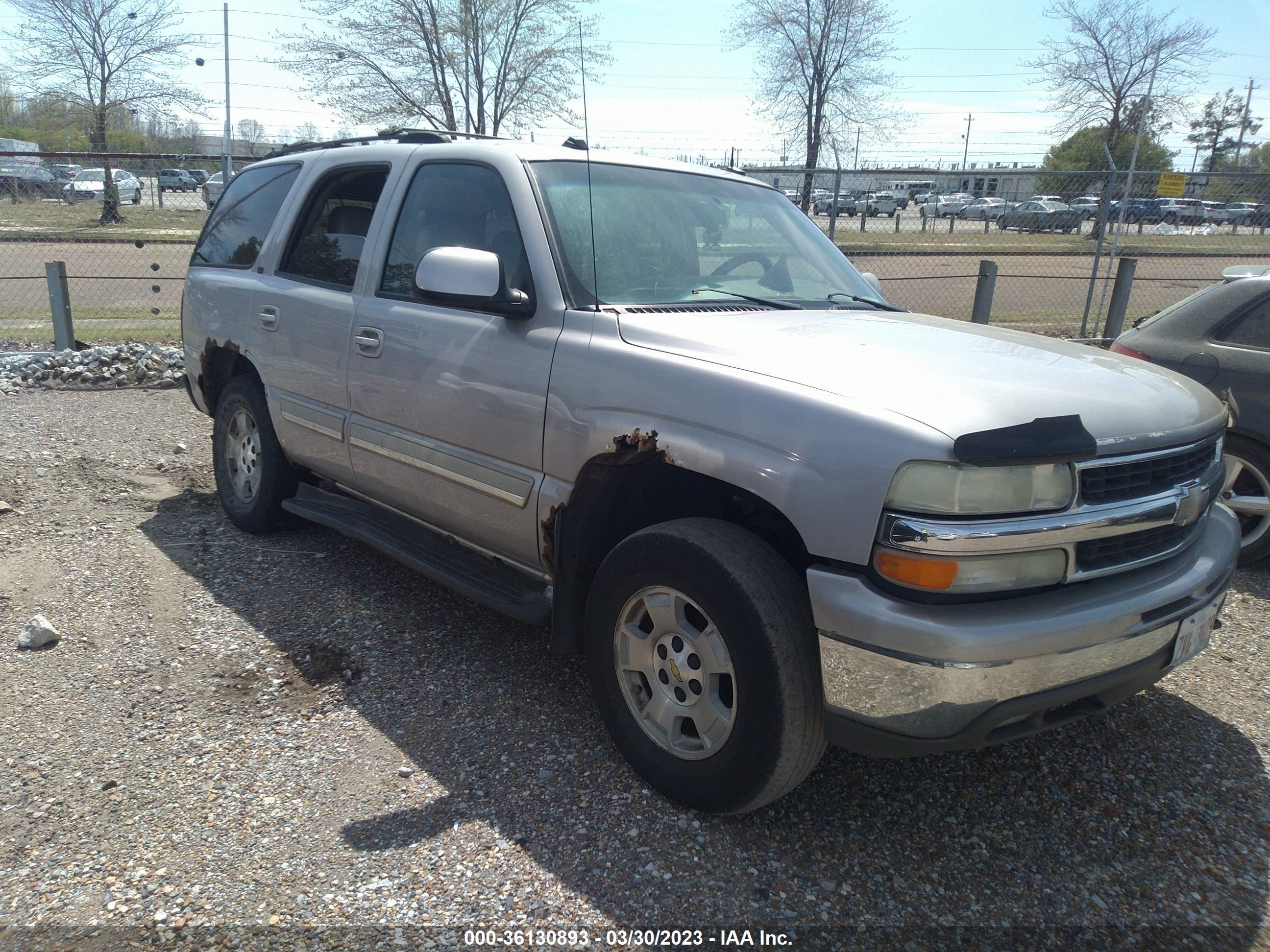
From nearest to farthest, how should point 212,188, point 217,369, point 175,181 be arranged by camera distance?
point 217,369 → point 212,188 → point 175,181

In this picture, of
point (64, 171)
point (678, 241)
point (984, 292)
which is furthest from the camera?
point (64, 171)

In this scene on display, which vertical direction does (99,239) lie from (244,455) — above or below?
above

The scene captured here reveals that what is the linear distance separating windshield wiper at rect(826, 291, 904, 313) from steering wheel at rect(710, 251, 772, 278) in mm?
274

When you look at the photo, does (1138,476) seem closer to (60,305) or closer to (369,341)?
(369,341)

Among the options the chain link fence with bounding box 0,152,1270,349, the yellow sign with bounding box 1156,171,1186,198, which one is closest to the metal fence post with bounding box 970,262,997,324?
the chain link fence with bounding box 0,152,1270,349

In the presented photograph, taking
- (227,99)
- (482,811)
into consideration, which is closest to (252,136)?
(227,99)

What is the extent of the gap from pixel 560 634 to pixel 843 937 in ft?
4.23

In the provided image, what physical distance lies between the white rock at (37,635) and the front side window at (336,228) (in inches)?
73.3

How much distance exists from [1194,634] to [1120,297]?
8.56 meters

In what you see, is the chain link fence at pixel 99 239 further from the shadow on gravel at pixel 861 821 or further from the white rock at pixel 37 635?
the shadow on gravel at pixel 861 821

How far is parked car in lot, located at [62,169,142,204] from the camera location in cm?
1260

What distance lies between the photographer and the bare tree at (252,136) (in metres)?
22.8

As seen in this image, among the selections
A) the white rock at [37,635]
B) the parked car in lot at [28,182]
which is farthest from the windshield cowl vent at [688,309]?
the parked car in lot at [28,182]

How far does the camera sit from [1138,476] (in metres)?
2.57
